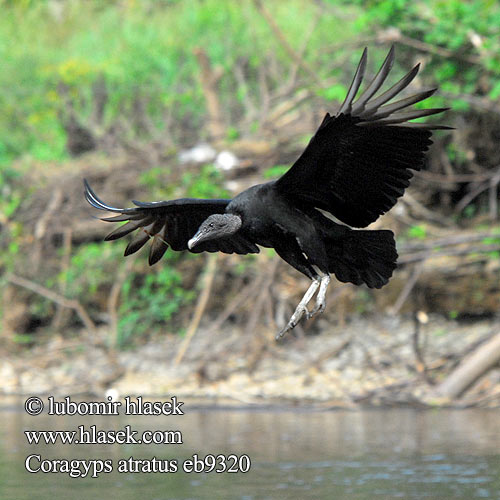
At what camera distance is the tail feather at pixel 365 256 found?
16.4 feet

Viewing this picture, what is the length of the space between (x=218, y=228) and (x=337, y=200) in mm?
667

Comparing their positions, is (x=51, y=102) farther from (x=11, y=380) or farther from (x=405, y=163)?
(x=405, y=163)

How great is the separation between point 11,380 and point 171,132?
6105mm

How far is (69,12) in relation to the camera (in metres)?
17.4

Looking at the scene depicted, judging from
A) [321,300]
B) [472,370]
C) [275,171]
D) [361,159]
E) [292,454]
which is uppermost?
[275,171]

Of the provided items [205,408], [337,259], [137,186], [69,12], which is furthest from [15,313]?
[337,259]

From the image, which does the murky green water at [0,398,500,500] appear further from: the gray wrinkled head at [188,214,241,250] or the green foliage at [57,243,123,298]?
the green foliage at [57,243,123,298]

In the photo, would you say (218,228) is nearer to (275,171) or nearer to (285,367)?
(275,171)

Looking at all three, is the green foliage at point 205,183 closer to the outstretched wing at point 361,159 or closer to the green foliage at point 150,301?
the green foliage at point 150,301

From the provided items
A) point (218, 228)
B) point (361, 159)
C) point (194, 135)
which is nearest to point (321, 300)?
point (218, 228)

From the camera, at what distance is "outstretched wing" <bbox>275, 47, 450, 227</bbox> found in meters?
4.33

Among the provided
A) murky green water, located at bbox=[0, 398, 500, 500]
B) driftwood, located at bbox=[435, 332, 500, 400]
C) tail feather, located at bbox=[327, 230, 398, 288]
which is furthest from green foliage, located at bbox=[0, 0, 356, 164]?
tail feather, located at bbox=[327, 230, 398, 288]

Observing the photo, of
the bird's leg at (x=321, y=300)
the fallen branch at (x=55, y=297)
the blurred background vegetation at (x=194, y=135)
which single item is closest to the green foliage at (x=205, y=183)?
the blurred background vegetation at (x=194, y=135)

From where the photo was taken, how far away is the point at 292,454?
7828mm
